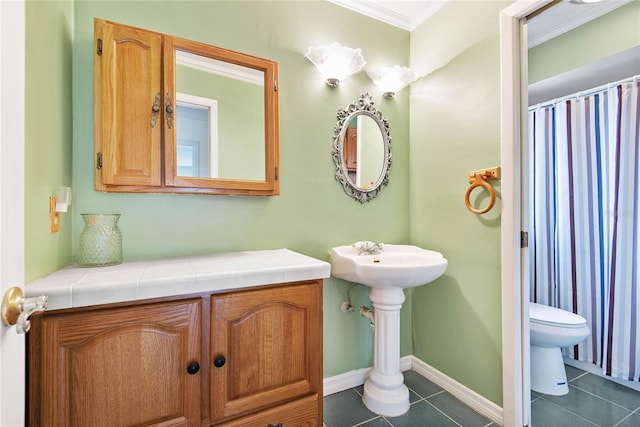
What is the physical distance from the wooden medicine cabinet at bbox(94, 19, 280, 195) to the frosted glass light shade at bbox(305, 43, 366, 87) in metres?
0.29

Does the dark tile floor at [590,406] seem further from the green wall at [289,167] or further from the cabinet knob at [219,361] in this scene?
the cabinet knob at [219,361]

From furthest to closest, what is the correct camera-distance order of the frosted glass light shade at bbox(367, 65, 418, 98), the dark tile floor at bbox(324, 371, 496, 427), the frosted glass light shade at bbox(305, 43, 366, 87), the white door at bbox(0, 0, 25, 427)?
the frosted glass light shade at bbox(367, 65, 418, 98), the frosted glass light shade at bbox(305, 43, 366, 87), the dark tile floor at bbox(324, 371, 496, 427), the white door at bbox(0, 0, 25, 427)

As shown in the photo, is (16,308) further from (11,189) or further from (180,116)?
(180,116)

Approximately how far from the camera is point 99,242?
3.79ft

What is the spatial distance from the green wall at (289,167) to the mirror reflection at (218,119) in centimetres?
16

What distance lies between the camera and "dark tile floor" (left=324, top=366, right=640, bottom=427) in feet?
5.05

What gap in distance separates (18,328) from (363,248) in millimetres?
1493

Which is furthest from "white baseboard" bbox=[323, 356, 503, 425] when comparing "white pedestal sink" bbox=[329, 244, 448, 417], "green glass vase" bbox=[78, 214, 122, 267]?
"green glass vase" bbox=[78, 214, 122, 267]

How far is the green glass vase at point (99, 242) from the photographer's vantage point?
3.76ft

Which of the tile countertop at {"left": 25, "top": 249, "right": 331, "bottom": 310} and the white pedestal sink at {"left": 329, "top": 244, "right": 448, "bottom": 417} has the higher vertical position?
the tile countertop at {"left": 25, "top": 249, "right": 331, "bottom": 310}

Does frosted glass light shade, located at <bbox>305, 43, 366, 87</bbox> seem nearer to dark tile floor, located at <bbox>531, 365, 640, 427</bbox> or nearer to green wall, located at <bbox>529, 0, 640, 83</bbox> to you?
green wall, located at <bbox>529, 0, 640, 83</bbox>

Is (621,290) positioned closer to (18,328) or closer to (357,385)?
(357,385)

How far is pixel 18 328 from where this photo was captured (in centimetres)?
51

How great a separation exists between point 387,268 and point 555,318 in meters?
1.30
